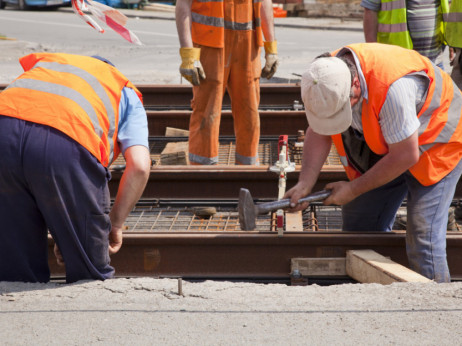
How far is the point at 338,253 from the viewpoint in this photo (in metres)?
4.05

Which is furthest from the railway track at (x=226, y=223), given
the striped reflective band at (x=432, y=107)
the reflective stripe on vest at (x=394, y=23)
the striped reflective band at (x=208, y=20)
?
the reflective stripe on vest at (x=394, y=23)

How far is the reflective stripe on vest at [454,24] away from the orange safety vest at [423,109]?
7.06 feet

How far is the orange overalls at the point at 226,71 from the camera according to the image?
18.5 ft

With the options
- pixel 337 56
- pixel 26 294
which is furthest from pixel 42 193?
pixel 337 56

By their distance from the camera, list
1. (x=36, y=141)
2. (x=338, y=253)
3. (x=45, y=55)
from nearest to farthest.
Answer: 1. (x=36, y=141)
2. (x=45, y=55)
3. (x=338, y=253)

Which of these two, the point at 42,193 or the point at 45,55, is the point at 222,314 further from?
the point at 45,55

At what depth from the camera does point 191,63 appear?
216 inches

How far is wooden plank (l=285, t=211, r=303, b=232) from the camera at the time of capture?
442 centimetres

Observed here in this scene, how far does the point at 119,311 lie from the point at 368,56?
182 cm

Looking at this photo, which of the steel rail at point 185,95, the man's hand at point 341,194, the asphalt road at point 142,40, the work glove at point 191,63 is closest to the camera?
the man's hand at point 341,194

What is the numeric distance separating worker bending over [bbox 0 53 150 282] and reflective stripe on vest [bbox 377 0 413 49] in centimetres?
310

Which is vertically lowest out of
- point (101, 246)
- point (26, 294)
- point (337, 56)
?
point (26, 294)

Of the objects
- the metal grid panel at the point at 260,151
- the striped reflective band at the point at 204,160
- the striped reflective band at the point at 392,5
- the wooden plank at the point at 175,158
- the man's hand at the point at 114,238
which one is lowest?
the metal grid panel at the point at 260,151

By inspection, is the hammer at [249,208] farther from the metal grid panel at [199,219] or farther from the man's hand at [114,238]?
the metal grid panel at [199,219]
